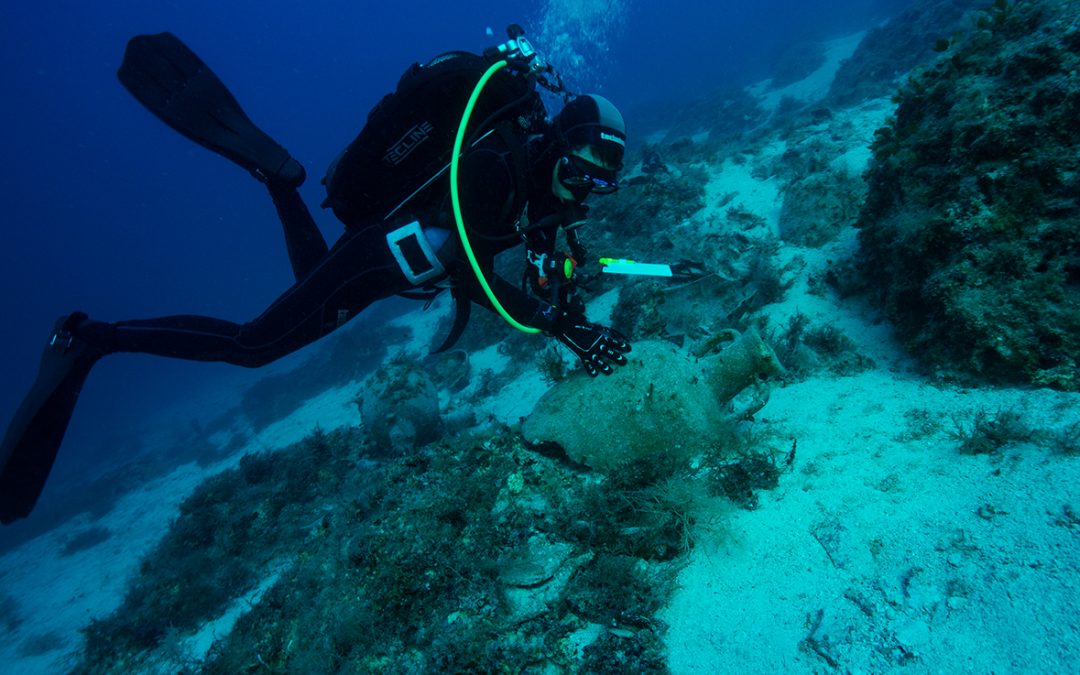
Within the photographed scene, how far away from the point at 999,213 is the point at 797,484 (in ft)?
7.34

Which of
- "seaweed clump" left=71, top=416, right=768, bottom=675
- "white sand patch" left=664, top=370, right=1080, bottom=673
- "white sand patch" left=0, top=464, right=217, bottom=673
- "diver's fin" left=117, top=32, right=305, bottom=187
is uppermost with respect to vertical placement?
"diver's fin" left=117, top=32, right=305, bottom=187

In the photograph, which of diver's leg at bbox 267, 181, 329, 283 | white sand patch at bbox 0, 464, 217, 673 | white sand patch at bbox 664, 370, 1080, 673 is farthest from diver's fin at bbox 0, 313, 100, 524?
white sand patch at bbox 664, 370, 1080, 673

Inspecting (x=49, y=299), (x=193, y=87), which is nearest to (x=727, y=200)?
(x=193, y=87)

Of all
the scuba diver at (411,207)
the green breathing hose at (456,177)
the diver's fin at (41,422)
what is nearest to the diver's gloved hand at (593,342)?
the scuba diver at (411,207)

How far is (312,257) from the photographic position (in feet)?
14.2

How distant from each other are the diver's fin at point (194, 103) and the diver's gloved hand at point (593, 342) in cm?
293

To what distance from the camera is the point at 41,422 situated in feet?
13.0

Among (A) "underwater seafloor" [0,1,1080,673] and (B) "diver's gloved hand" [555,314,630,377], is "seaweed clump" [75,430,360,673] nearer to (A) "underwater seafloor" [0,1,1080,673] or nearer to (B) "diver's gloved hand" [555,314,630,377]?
(A) "underwater seafloor" [0,1,1080,673]

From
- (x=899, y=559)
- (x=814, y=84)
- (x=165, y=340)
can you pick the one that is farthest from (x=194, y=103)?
(x=814, y=84)

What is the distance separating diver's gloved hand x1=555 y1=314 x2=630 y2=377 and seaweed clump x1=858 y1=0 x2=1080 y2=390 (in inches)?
87.0

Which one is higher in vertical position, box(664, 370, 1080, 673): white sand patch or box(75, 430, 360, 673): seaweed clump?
box(75, 430, 360, 673): seaweed clump

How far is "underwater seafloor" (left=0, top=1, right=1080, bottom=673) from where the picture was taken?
2.06 m

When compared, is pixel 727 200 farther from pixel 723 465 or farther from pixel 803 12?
pixel 803 12

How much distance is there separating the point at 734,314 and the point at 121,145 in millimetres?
129910
